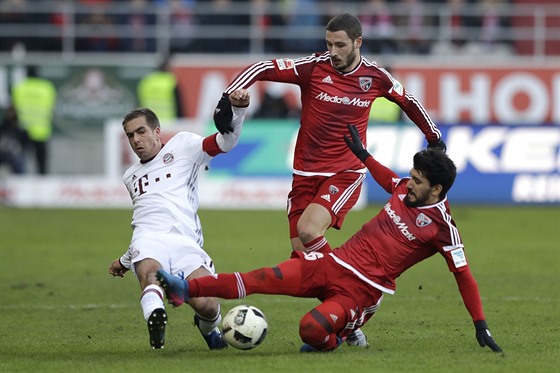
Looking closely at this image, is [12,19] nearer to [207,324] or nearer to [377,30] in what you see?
[377,30]

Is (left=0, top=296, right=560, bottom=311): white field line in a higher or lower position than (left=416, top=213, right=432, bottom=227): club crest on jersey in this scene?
lower

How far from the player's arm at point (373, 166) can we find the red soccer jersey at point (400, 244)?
0.24m

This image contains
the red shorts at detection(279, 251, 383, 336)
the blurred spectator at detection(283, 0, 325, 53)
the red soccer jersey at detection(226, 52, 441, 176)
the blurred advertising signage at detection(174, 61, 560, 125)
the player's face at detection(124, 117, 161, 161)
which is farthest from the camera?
the blurred spectator at detection(283, 0, 325, 53)

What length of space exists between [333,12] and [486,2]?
3558mm

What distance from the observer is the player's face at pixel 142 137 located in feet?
26.7

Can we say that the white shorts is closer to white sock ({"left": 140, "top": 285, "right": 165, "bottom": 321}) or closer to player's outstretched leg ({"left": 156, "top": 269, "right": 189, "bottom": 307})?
white sock ({"left": 140, "top": 285, "right": 165, "bottom": 321})

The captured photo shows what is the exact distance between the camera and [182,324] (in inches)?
374

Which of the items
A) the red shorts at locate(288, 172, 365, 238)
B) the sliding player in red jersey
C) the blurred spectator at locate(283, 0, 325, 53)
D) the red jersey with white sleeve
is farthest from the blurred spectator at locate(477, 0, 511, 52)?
the red jersey with white sleeve

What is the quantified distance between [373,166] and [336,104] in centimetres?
101

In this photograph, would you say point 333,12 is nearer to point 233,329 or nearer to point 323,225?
point 323,225

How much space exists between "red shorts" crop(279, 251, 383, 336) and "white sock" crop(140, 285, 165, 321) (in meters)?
0.86

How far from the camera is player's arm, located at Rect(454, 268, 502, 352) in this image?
24.8 feet

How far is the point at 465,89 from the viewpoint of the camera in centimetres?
2372

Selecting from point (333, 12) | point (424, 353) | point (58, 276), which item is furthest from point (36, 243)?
point (333, 12)
